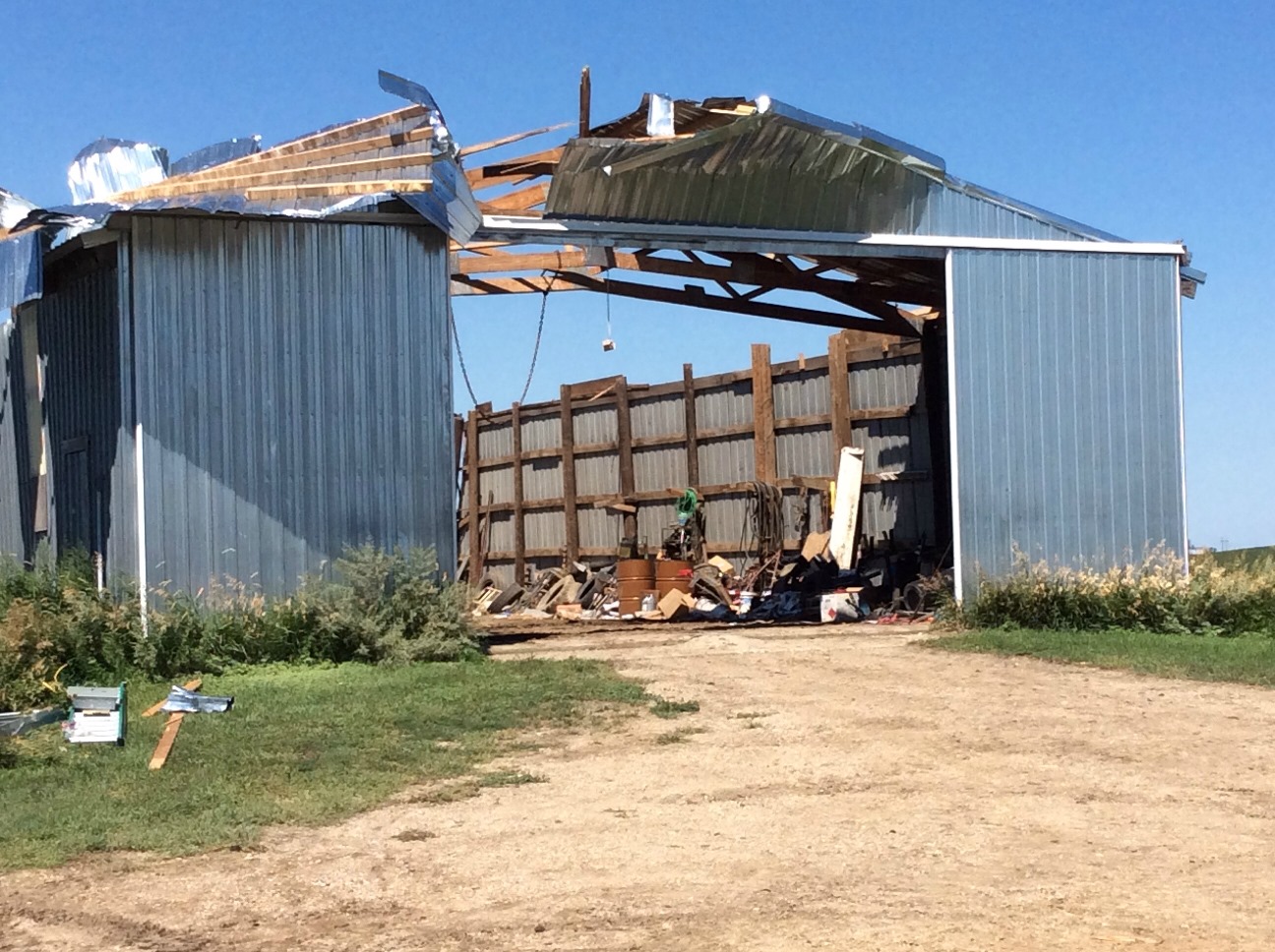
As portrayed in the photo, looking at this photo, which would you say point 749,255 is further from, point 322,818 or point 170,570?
point 322,818

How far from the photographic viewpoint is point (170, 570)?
525 inches

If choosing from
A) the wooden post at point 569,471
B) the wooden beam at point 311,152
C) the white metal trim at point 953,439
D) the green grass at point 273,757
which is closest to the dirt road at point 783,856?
the green grass at point 273,757

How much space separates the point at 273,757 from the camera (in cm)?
896

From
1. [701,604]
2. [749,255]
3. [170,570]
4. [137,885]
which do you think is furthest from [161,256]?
[701,604]

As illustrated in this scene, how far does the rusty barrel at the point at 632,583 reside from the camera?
2078cm

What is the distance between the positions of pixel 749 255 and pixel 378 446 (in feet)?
18.5

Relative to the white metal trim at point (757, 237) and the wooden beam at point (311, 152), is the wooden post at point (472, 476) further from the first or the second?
the wooden beam at point (311, 152)

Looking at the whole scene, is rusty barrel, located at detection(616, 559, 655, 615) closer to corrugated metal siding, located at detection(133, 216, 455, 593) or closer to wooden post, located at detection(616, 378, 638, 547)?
wooden post, located at detection(616, 378, 638, 547)

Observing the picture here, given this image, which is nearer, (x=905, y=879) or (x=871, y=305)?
(x=905, y=879)

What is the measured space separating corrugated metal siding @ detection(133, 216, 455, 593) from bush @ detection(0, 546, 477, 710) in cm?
31

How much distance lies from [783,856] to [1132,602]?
9837 millimetres

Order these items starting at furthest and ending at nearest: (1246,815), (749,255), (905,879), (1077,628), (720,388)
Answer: (720,388) < (749,255) < (1077,628) < (1246,815) < (905,879)

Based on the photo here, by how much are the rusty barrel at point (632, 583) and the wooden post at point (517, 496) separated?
563 cm

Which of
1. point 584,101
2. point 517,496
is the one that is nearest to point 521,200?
point 584,101
